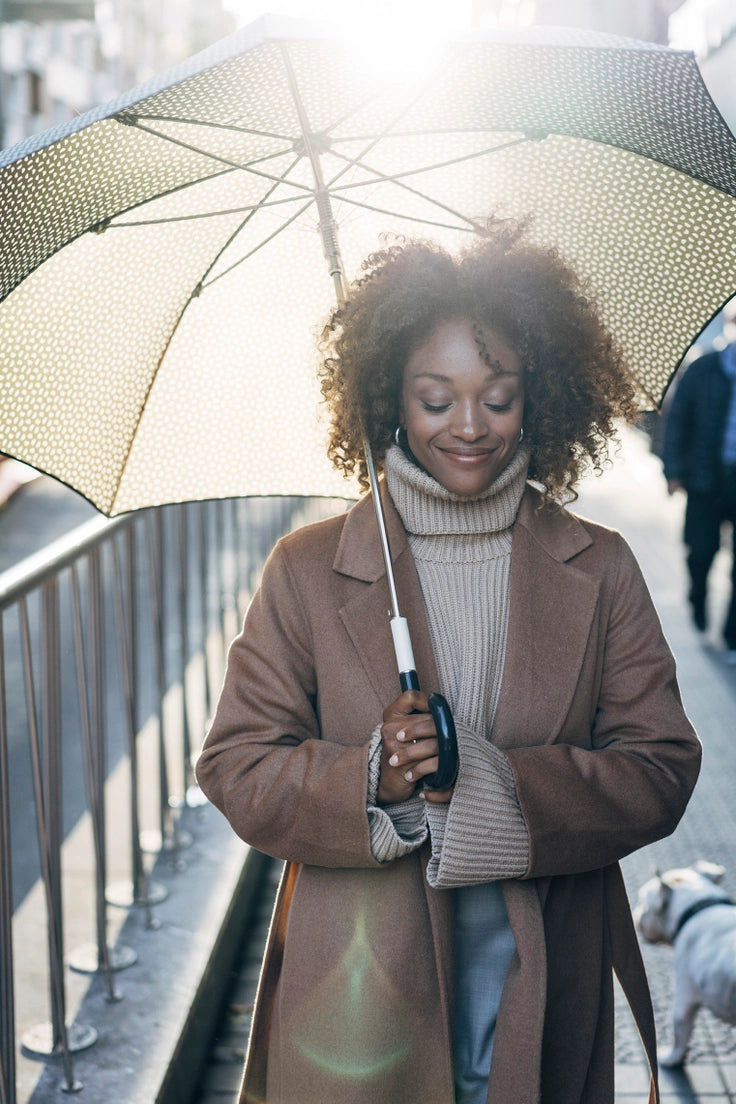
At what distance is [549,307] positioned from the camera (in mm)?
2113

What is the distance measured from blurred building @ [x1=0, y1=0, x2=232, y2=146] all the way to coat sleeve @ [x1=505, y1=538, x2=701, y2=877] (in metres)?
28.5

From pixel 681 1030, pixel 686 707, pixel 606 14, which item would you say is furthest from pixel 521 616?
pixel 686 707

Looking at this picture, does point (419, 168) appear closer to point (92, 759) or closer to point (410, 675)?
point (410, 675)

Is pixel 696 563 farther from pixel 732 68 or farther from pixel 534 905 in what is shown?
pixel 732 68

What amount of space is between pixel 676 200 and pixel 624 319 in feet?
0.75

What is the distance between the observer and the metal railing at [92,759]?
2.89 metres

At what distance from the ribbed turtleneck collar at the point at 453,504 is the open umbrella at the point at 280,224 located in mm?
384

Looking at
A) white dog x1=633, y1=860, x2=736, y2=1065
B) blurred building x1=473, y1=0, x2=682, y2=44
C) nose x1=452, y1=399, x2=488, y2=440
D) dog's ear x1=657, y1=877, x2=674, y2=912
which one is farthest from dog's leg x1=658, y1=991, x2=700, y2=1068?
blurred building x1=473, y1=0, x2=682, y2=44

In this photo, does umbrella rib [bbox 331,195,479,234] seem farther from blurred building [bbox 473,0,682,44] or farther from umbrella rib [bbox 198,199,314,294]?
blurred building [bbox 473,0,682,44]

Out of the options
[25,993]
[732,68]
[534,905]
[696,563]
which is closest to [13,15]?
[732,68]

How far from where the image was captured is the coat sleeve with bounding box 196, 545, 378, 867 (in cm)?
198

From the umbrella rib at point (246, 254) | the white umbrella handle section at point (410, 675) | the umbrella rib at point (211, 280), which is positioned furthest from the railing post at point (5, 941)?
the white umbrella handle section at point (410, 675)

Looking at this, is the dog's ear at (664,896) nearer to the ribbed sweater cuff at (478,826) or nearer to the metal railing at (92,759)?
the metal railing at (92,759)

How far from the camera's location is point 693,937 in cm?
335
